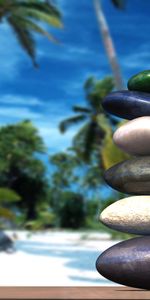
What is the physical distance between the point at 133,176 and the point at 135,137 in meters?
0.29

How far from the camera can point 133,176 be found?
4.30 m

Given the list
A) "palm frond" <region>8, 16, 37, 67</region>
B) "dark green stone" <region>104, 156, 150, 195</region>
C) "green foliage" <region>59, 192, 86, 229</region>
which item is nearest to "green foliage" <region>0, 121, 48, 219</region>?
"green foliage" <region>59, 192, 86, 229</region>

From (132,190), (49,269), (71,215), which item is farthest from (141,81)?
(71,215)

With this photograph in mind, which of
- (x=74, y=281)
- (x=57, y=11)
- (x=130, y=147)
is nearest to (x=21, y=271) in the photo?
(x=74, y=281)

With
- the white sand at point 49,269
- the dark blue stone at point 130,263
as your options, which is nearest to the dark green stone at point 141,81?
the dark blue stone at point 130,263

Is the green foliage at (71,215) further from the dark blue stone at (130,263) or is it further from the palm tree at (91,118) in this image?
the dark blue stone at (130,263)

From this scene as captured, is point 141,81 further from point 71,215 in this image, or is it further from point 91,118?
point 71,215

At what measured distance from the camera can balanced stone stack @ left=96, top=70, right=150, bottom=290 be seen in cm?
385

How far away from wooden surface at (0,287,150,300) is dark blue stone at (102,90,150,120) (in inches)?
51.6

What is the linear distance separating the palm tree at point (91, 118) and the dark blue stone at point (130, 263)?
1240 inches

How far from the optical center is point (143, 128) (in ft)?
13.8

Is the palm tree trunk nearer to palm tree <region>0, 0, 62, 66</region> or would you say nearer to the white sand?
palm tree <region>0, 0, 62, 66</region>

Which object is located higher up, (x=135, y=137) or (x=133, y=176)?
(x=135, y=137)

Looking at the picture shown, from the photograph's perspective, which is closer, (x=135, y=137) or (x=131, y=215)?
(x=131, y=215)
